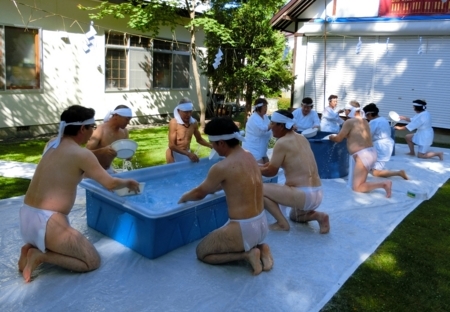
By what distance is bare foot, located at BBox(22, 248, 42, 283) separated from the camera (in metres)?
3.62

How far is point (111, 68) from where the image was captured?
12.6 meters

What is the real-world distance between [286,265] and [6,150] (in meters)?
7.00

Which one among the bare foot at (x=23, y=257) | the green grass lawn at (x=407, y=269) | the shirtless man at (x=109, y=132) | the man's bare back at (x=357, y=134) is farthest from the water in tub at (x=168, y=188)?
the man's bare back at (x=357, y=134)

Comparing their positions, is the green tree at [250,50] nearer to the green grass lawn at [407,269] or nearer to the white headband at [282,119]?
the green grass lawn at [407,269]

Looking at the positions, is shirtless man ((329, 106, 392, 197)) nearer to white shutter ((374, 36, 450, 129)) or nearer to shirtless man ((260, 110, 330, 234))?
shirtless man ((260, 110, 330, 234))

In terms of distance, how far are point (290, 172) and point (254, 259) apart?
136cm

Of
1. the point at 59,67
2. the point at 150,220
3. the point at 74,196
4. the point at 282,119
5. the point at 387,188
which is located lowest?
the point at 387,188

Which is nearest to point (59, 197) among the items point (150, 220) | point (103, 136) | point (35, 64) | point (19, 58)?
point (150, 220)

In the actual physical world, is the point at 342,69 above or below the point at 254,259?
above

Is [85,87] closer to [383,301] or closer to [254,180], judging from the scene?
[254,180]

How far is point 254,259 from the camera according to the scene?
13.0 feet

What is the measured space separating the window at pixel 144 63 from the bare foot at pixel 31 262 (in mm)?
9396

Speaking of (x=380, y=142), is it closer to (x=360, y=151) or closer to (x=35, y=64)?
(x=360, y=151)

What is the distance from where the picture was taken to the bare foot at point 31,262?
362 cm
